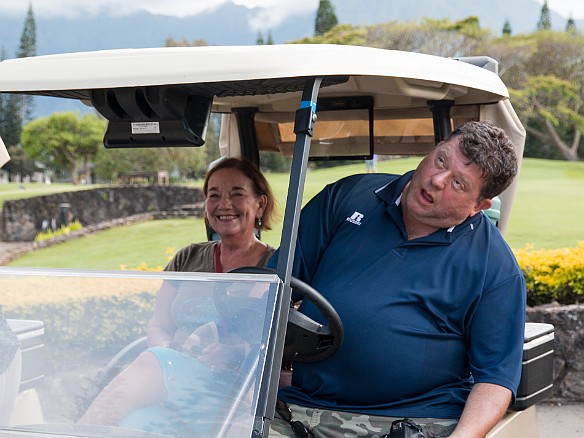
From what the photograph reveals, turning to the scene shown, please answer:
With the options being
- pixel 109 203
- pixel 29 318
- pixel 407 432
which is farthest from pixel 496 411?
pixel 109 203

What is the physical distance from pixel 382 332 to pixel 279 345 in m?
0.52

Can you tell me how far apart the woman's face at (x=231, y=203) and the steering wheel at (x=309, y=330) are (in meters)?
0.98

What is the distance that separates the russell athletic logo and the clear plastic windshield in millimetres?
673

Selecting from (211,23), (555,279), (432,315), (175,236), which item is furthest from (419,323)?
(211,23)

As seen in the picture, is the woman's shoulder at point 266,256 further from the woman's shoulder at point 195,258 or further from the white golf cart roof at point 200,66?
the white golf cart roof at point 200,66

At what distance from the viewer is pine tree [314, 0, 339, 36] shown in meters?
39.6

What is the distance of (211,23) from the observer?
158m

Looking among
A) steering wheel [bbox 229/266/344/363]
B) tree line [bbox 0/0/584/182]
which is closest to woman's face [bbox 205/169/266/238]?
steering wheel [bbox 229/266/344/363]

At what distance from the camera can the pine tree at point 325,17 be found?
1560 inches

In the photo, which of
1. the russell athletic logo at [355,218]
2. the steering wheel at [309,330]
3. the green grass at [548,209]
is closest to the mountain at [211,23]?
the green grass at [548,209]

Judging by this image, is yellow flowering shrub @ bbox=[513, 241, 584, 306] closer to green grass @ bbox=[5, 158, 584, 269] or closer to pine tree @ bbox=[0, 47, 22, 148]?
green grass @ bbox=[5, 158, 584, 269]

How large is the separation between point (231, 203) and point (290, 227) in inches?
51.6

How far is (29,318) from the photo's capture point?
82.0 inches

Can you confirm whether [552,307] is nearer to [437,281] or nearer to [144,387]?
[437,281]
